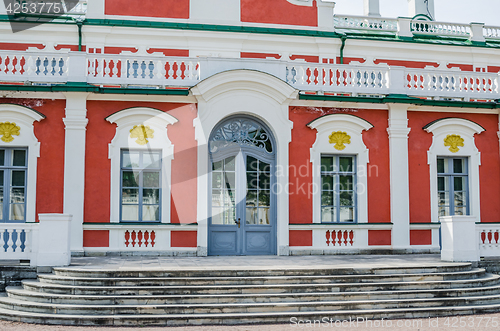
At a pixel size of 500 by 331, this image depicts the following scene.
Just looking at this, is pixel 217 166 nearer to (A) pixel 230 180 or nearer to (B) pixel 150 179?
(A) pixel 230 180

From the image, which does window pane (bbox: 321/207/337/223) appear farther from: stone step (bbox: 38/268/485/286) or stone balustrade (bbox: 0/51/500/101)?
stone step (bbox: 38/268/485/286)

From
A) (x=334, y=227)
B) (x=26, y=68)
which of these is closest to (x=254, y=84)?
(x=334, y=227)

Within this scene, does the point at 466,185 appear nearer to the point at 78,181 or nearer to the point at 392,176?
the point at 392,176

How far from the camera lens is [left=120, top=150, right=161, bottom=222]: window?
12023 millimetres

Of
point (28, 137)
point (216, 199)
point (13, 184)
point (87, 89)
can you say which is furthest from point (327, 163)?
point (13, 184)

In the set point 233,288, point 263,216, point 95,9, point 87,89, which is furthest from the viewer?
point 95,9

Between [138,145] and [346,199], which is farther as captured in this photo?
[346,199]

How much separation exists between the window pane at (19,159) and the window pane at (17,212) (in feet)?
2.98

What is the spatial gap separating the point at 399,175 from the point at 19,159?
8.81 m

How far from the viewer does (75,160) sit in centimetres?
1176

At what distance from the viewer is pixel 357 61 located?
17.3 meters

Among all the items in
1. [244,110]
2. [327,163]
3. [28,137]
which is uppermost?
[244,110]

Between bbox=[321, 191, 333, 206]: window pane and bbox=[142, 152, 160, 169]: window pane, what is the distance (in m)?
3.96

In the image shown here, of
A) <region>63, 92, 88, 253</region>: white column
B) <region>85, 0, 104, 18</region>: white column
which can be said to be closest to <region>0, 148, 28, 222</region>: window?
<region>63, 92, 88, 253</region>: white column
